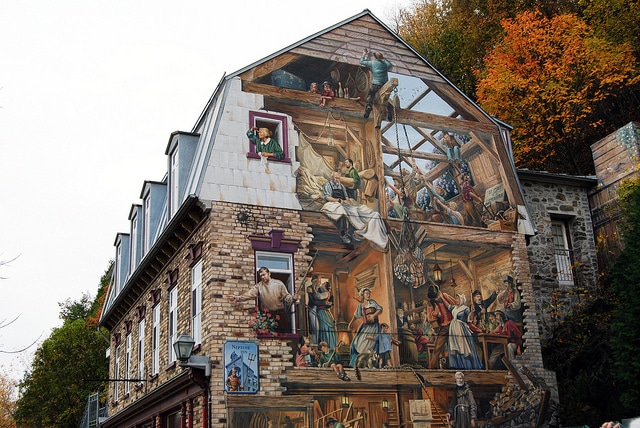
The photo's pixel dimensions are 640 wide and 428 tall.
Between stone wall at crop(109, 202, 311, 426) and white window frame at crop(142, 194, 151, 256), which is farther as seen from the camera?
white window frame at crop(142, 194, 151, 256)

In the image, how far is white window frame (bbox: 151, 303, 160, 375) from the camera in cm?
1841

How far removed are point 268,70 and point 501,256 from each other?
24.1 feet

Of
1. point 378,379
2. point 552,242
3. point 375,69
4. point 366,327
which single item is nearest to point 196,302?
point 366,327

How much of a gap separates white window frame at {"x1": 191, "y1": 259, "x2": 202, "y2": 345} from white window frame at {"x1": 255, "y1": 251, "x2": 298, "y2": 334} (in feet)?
4.58

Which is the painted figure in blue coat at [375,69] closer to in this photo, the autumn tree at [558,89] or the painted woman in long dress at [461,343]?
the painted woman in long dress at [461,343]

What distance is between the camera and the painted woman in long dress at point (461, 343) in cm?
1639

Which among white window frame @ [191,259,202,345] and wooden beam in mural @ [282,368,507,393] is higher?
white window frame @ [191,259,202,345]

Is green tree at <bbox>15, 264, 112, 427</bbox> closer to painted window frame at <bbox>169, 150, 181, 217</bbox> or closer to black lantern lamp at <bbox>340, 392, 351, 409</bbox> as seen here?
painted window frame at <bbox>169, 150, 181, 217</bbox>

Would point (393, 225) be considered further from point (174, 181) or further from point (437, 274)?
point (174, 181)

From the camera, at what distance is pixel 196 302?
51.5ft

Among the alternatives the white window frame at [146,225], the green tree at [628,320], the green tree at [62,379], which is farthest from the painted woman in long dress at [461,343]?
the green tree at [62,379]

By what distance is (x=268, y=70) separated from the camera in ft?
55.1

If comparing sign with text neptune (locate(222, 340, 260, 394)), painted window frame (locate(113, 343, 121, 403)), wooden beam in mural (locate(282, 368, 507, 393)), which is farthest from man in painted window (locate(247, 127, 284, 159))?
painted window frame (locate(113, 343, 121, 403))

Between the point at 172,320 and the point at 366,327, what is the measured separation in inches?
195
